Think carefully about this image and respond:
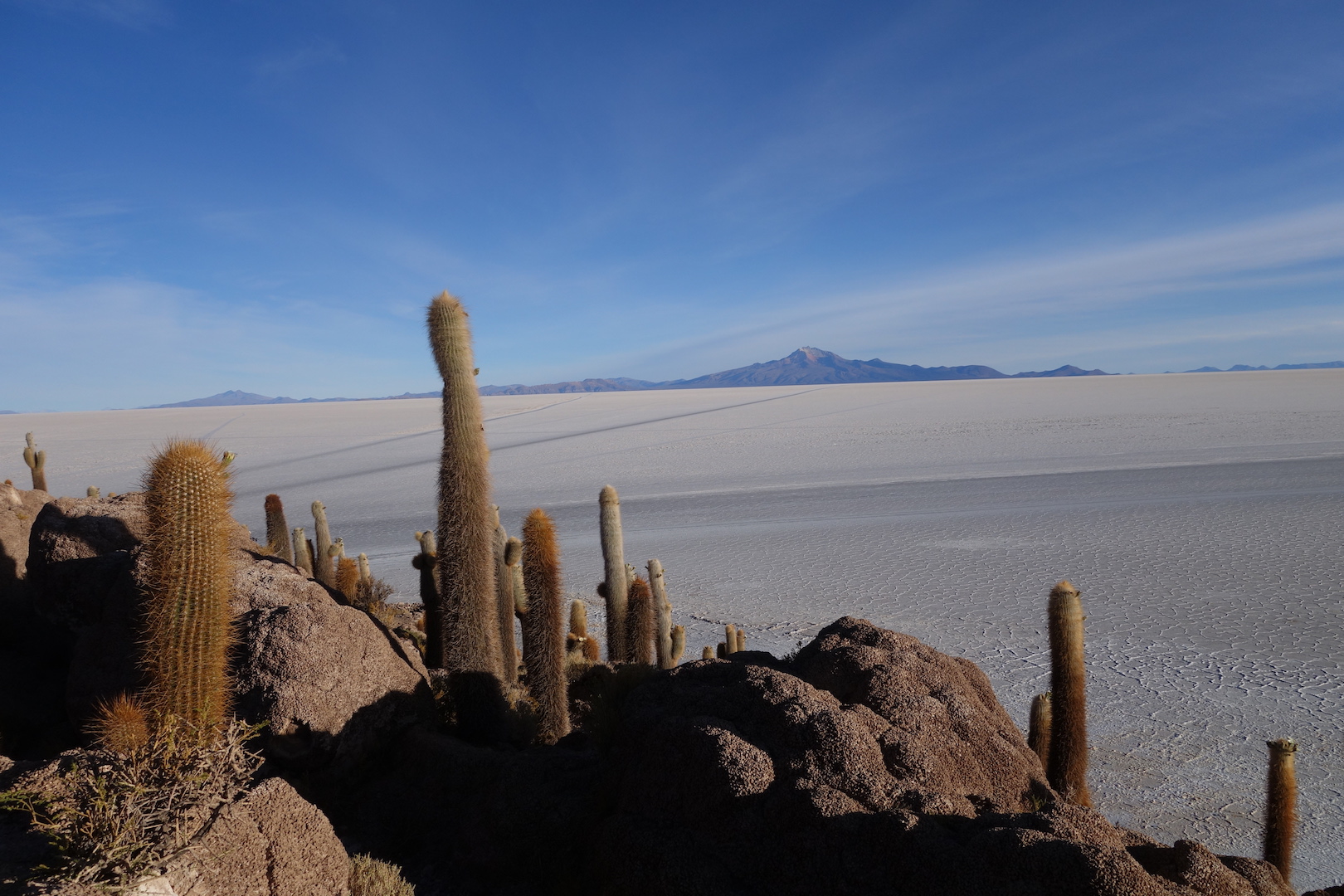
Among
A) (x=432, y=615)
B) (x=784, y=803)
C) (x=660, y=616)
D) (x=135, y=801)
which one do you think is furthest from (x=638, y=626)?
(x=135, y=801)

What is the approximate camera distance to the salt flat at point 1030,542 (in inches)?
292

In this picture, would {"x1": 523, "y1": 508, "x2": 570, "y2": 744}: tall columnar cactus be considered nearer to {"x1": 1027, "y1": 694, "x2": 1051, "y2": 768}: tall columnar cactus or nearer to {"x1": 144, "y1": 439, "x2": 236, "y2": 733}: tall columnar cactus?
{"x1": 144, "y1": 439, "x2": 236, "y2": 733}: tall columnar cactus

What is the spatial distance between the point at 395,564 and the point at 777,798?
14.0m

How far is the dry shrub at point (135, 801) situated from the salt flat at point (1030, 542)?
6.05 m

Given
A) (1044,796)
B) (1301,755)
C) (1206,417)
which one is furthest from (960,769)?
(1206,417)

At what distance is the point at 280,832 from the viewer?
309cm

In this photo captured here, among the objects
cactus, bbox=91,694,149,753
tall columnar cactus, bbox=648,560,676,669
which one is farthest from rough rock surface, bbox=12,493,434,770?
tall columnar cactus, bbox=648,560,676,669

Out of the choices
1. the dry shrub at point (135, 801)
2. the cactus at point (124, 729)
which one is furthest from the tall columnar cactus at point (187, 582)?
the dry shrub at point (135, 801)

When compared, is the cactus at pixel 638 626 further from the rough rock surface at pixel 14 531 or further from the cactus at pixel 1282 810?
the rough rock surface at pixel 14 531

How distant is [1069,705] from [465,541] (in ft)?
14.1

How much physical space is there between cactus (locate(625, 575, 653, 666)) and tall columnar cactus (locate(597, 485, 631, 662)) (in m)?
0.05

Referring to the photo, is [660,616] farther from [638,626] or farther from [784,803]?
[784,803]

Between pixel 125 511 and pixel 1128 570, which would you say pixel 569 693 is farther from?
→ pixel 1128 570

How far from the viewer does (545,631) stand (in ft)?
20.4
